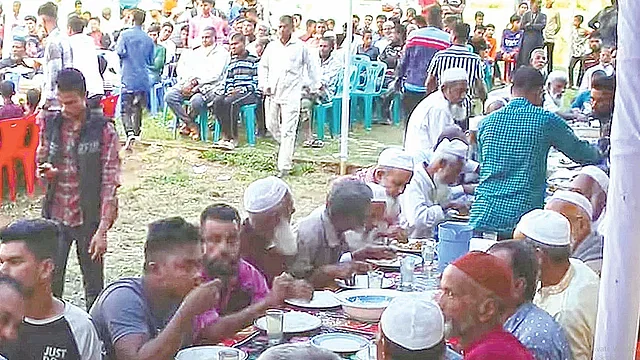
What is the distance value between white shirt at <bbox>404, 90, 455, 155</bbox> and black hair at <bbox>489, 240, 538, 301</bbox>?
2.76 metres

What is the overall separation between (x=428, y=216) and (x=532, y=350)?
1768mm

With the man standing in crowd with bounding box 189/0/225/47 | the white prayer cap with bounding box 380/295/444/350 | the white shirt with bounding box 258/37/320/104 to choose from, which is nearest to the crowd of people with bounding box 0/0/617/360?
the white prayer cap with bounding box 380/295/444/350

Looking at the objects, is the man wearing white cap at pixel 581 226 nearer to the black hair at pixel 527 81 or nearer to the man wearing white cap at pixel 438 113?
the black hair at pixel 527 81

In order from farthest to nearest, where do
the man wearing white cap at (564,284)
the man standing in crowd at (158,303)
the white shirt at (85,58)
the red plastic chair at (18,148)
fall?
the white shirt at (85,58), the red plastic chair at (18,148), the man wearing white cap at (564,284), the man standing in crowd at (158,303)

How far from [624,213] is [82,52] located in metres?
5.11

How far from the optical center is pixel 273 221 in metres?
3.17

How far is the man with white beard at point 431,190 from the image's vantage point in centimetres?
405

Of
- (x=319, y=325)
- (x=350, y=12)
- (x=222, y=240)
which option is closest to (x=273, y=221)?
(x=222, y=240)

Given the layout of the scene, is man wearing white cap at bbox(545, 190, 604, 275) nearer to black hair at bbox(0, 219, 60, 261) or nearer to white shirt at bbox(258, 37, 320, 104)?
black hair at bbox(0, 219, 60, 261)

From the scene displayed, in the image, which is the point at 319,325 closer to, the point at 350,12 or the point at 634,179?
the point at 634,179

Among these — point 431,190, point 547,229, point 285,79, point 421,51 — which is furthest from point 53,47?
point 547,229

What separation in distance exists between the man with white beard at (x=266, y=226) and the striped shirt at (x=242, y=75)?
5.90m

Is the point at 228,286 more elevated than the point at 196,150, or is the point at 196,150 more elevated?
the point at 228,286

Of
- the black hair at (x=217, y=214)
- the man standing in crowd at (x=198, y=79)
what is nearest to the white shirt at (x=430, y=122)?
the black hair at (x=217, y=214)
